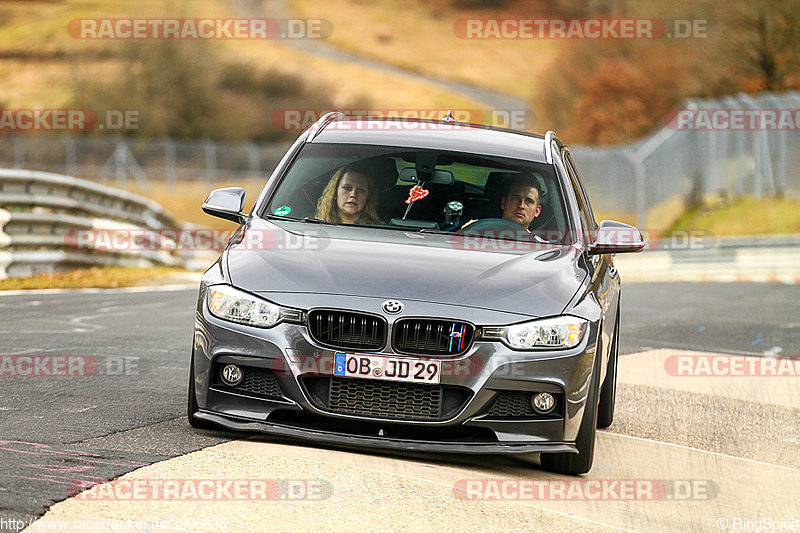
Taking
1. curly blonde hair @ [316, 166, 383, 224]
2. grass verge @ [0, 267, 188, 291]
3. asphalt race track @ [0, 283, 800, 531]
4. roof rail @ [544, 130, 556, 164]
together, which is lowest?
grass verge @ [0, 267, 188, 291]

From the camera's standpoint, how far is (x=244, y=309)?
6562mm

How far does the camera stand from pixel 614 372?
28.0 feet

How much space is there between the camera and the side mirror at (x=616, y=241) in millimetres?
7609

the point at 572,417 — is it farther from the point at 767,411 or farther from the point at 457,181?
the point at 767,411

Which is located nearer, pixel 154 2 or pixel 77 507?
pixel 77 507

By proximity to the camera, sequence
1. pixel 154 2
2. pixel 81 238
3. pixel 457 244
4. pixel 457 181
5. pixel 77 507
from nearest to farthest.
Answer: pixel 77 507, pixel 457 244, pixel 457 181, pixel 81 238, pixel 154 2

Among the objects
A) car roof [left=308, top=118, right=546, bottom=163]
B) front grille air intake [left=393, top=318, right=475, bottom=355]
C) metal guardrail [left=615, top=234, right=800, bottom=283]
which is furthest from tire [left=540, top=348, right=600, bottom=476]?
metal guardrail [left=615, top=234, right=800, bottom=283]

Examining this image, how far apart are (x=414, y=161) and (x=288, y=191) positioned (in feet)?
2.56

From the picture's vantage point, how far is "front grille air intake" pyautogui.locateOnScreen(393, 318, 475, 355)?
6391 mm

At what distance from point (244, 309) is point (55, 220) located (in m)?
11.8

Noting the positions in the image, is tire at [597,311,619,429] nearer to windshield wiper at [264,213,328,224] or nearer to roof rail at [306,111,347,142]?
windshield wiper at [264,213,328,224]

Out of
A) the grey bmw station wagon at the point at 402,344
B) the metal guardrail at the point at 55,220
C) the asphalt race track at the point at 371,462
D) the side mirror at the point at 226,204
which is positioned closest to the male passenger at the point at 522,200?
the grey bmw station wagon at the point at 402,344

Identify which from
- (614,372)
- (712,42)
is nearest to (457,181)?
(614,372)

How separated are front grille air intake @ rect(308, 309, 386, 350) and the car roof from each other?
1.97 meters
